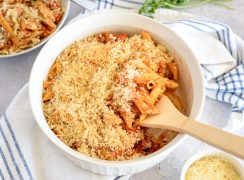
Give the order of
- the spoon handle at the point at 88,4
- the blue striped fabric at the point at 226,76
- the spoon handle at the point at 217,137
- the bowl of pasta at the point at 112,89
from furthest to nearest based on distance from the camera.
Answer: the spoon handle at the point at 88,4
the blue striped fabric at the point at 226,76
the bowl of pasta at the point at 112,89
the spoon handle at the point at 217,137

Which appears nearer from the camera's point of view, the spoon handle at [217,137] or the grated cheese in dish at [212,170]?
the spoon handle at [217,137]

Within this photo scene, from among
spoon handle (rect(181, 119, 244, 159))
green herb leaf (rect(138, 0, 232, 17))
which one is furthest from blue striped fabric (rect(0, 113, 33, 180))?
green herb leaf (rect(138, 0, 232, 17))

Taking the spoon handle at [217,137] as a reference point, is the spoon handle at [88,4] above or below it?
below

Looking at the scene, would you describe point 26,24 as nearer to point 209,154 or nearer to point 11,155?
point 11,155

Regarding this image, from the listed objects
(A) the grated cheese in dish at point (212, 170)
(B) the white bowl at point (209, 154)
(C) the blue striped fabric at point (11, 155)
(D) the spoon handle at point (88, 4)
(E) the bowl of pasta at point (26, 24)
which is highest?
(D) the spoon handle at point (88, 4)

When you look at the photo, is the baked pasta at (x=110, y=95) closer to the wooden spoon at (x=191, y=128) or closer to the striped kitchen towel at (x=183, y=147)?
the wooden spoon at (x=191, y=128)

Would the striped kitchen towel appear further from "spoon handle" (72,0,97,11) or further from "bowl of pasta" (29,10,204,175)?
"spoon handle" (72,0,97,11)

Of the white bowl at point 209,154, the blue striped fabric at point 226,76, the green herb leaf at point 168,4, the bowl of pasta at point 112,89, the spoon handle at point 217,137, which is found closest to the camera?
the spoon handle at point 217,137

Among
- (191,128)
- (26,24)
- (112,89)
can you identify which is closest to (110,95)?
(112,89)

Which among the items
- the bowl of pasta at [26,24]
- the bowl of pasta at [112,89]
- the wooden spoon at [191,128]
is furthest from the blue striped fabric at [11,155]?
the wooden spoon at [191,128]
